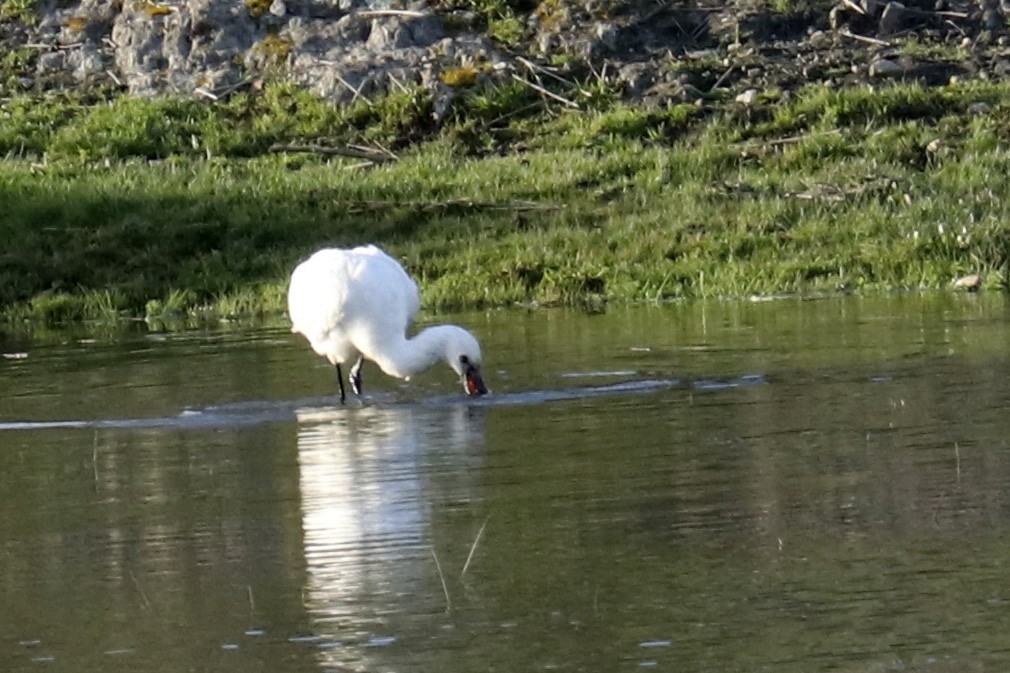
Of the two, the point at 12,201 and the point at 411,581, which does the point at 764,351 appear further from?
the point at 12,201

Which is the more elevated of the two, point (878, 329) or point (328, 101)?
point (328, 101)

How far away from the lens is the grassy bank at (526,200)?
731 inches

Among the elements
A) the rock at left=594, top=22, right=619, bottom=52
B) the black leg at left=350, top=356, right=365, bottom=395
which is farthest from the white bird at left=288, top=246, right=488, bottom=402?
the rock at left=594, top=22, right=619, bottom=52

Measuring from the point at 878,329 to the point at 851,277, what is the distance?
3652 mm

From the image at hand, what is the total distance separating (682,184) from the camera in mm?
20750

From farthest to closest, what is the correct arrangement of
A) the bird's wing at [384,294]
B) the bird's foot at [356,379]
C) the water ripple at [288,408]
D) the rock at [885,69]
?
the rock at [885,69] < the bird's foot at [356,379] < the bird's wing at [384,294] < the water ripple at [288,408]

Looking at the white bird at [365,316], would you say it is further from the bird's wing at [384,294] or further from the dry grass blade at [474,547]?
the dry grass blade at [474,547]

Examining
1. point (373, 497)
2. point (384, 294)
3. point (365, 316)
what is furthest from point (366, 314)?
point (373, 497)

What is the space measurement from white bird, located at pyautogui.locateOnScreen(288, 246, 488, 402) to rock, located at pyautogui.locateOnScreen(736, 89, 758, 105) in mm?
10368

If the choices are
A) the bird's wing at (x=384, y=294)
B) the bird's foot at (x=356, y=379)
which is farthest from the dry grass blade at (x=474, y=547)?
the bird's foot at (x=356, y=379)

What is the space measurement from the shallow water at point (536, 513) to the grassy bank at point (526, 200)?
14.3 ft

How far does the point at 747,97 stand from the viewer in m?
23.3

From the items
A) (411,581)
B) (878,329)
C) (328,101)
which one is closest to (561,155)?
(328,101)

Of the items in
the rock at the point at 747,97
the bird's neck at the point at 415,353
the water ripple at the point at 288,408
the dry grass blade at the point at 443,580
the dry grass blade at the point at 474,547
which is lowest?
the dry grass blade at the point at 443,580
